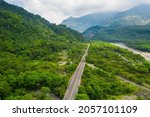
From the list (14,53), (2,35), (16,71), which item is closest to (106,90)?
(16,71)

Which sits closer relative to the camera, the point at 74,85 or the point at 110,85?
the point at 74,85

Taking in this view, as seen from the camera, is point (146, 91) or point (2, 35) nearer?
point (146, 91)

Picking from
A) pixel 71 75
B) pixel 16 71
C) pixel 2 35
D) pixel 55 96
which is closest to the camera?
pixel 55 96

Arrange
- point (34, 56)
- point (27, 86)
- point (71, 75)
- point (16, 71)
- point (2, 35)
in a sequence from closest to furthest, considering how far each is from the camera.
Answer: point (27, 86)
point (16, 71)
point (71, 75)
point (34, 56)
point (2, 35)

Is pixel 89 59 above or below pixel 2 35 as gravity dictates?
below

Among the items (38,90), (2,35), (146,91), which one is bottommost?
(146,91)

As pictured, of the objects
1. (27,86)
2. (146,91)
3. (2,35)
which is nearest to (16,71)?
(27,86)

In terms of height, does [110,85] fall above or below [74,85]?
below

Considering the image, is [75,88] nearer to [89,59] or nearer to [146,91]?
[146,91]

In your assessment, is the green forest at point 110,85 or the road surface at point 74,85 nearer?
the road surface at point 74,85

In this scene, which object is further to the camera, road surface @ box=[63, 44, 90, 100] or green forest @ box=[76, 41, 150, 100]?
green forest @ box=[76, 41, 150, 100]
